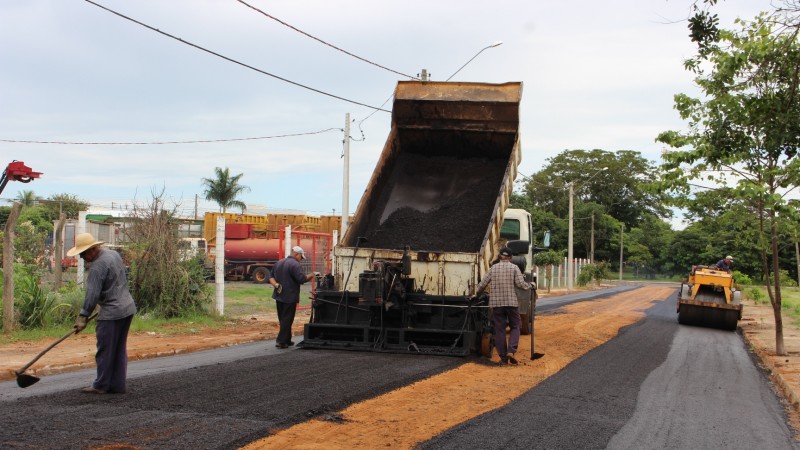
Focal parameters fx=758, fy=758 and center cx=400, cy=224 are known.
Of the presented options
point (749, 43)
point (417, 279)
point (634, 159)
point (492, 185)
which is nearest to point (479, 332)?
point (417, 279)

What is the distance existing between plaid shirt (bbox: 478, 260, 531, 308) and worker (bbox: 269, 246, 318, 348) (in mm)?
2818

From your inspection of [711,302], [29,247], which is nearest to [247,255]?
[29,247]

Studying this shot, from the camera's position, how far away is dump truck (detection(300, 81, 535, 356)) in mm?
10016

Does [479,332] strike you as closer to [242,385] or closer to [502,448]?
[242,385]

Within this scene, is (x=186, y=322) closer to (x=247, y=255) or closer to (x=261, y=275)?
(x=261, y=275)

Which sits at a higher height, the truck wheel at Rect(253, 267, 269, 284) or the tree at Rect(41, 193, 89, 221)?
the tree at Rect(41, 193, 89, 221)

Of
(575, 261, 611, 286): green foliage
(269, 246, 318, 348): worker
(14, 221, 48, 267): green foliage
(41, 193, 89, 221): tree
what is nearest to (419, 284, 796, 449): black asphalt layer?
(269, 246, 318, 348): worker

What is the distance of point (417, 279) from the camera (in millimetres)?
10117

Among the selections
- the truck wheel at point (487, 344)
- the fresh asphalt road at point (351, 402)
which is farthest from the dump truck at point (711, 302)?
the truck wheel at point (487, 344)

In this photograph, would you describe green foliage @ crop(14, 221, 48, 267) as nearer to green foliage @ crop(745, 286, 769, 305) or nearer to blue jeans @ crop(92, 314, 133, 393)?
blue jeans @ crop(92, 314, 133, 393)

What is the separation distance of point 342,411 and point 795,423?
14.9ft

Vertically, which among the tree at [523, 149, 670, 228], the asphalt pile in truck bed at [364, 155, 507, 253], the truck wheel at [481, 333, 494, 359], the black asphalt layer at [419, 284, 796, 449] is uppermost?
the tree at [523, 149, 670, 228]

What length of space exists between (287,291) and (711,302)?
1181 centimetres

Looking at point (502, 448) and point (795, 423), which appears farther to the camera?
point (795, 423)
